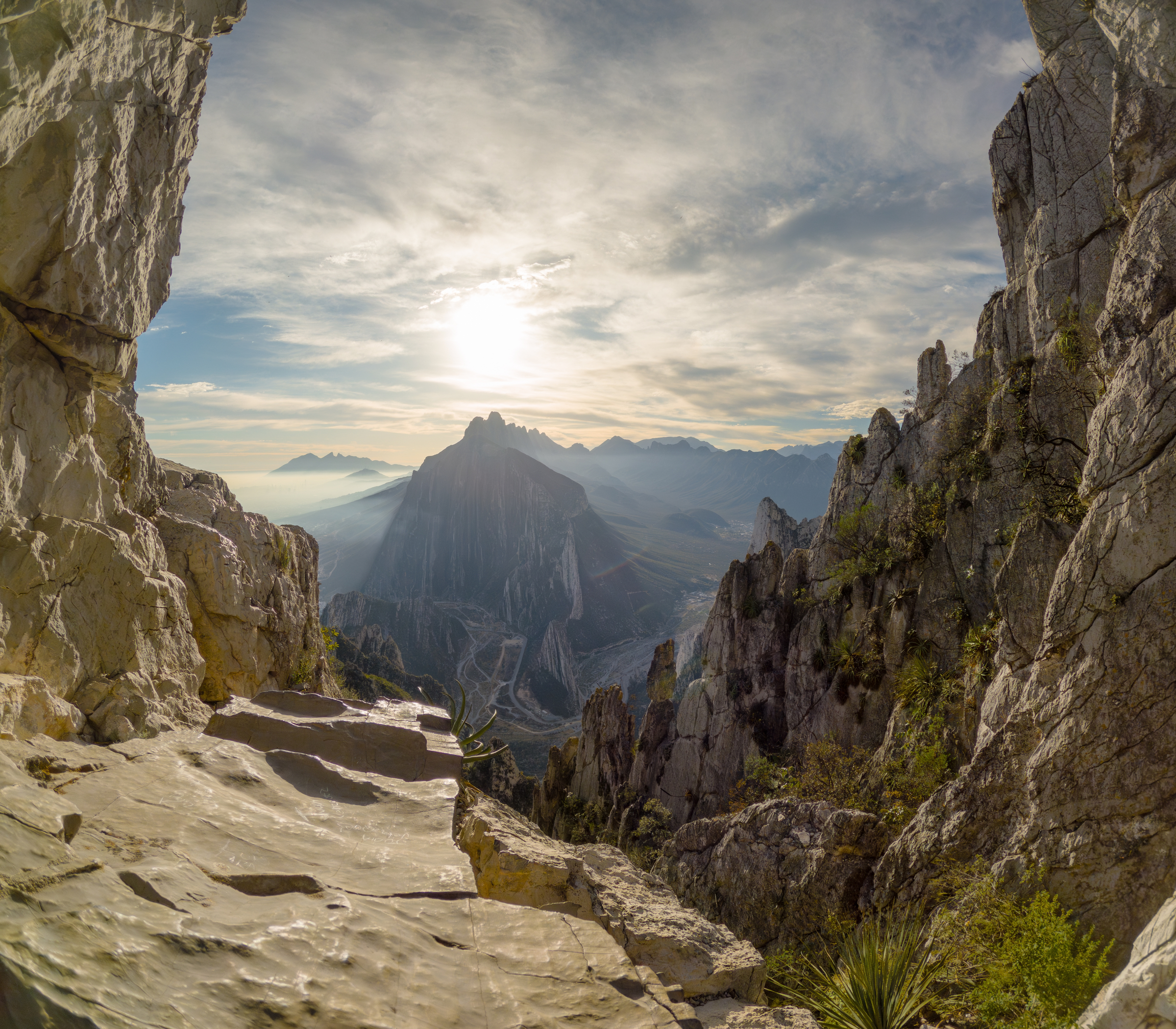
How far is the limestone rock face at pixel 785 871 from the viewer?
14352 millimetres

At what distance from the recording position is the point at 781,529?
84.4 metres

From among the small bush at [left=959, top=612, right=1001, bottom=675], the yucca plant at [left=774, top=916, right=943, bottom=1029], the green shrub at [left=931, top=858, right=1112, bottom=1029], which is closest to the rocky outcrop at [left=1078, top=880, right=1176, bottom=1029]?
the green shrub at [left=931, top=858, right=1112, bottom=1029]

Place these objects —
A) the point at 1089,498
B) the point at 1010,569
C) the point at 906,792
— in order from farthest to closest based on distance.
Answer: the point at 906,792, the point at 1010,569, the point at 1089,498

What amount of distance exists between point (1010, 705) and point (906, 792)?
7.61 meters

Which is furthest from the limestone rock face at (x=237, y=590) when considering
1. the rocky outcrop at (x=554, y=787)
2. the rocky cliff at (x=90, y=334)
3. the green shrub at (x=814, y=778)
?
the rocky outcrop at (x=554, y=787)

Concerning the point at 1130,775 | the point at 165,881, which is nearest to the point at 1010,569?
the point at 1130,775

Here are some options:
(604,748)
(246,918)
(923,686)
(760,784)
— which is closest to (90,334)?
(246,918)

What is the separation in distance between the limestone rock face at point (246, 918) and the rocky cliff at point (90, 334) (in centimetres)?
200

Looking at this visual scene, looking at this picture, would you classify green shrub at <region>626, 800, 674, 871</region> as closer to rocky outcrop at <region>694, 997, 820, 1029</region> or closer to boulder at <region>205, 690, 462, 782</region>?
boulder at <region>205, 690, 462, 782</region>

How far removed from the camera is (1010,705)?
531 inches

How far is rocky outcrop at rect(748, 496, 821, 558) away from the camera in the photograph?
7831 cm

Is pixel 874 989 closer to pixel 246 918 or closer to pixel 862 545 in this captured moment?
pixel 246 918

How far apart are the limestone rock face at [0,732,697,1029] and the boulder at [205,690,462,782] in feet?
4.85

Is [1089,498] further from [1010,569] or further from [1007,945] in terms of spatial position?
[1007,945]
